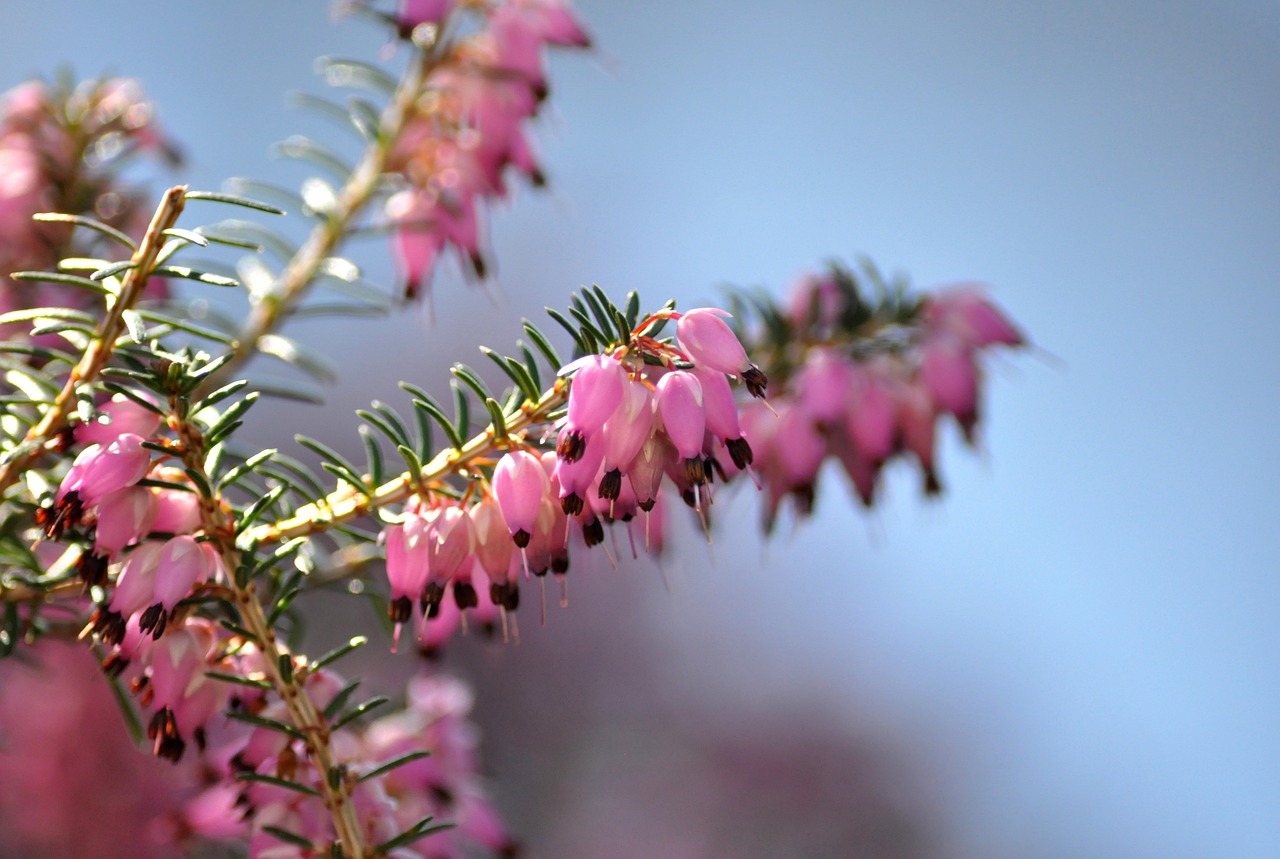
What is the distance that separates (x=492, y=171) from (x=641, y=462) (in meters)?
0.50

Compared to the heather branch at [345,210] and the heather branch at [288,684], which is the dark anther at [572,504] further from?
the heather branch at [345,210]

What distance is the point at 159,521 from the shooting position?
20.3 inches

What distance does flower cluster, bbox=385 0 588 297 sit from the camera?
0.91 metres

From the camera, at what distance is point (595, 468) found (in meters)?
0.49

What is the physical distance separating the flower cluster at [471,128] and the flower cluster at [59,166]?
23 cm

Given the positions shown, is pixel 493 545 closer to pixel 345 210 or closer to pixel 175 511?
pixel 175 511

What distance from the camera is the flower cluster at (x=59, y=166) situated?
0.90 meters

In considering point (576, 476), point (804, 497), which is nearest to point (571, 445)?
point (576, 476)

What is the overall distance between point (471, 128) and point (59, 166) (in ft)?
1.20

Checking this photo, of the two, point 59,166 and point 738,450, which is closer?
point 738,450

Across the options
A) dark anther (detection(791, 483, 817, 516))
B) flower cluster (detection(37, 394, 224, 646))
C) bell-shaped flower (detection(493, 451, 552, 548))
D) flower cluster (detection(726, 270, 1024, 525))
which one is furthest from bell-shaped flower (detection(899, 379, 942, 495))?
flower cluster (detection(37, 394, 224, 646))

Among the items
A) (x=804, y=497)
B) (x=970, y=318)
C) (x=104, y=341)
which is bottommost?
(x=804, y=497)

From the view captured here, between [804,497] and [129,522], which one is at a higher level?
[129,522]

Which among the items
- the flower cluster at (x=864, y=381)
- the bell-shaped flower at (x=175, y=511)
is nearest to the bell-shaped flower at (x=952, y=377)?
the flower cluster at (x=864, y=381)
